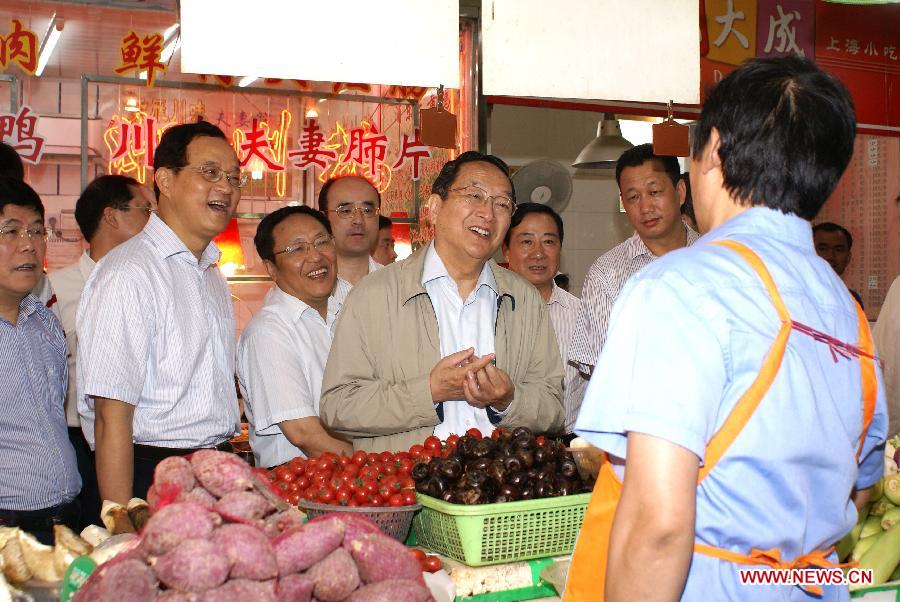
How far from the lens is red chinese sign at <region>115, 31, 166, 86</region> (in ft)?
19.2

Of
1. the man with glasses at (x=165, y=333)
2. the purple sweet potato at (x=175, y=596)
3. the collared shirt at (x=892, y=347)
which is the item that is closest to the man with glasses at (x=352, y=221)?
the man with glasses at (x=165, y=333)

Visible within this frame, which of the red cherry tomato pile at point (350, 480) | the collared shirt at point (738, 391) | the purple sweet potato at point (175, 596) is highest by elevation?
the collared shirt at point (738, 391)

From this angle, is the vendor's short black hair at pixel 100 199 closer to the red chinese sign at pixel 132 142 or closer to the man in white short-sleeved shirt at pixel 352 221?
the man in white short-sleeved shirt at pixel 352 221

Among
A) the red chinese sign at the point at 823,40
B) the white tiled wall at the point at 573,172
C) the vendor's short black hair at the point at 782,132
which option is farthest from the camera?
the white tiled wall at the point at 573,172

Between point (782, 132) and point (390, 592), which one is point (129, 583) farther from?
point (782, 132)

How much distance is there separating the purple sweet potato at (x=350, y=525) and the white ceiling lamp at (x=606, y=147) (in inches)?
226

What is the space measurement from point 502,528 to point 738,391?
981mm

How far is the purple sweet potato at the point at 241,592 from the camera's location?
4.49ft

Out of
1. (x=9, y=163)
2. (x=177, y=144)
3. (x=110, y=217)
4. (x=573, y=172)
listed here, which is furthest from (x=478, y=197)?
(x=573, y=172)

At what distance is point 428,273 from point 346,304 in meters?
0.32

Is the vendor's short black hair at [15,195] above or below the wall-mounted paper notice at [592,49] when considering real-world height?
below

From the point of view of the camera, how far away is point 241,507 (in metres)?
1.55

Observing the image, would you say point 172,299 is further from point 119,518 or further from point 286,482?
point 119,518

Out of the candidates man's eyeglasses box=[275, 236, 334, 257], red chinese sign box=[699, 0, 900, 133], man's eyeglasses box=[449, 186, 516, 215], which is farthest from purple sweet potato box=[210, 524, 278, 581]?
red chinese sign box=[699, 0, 900, 133]
